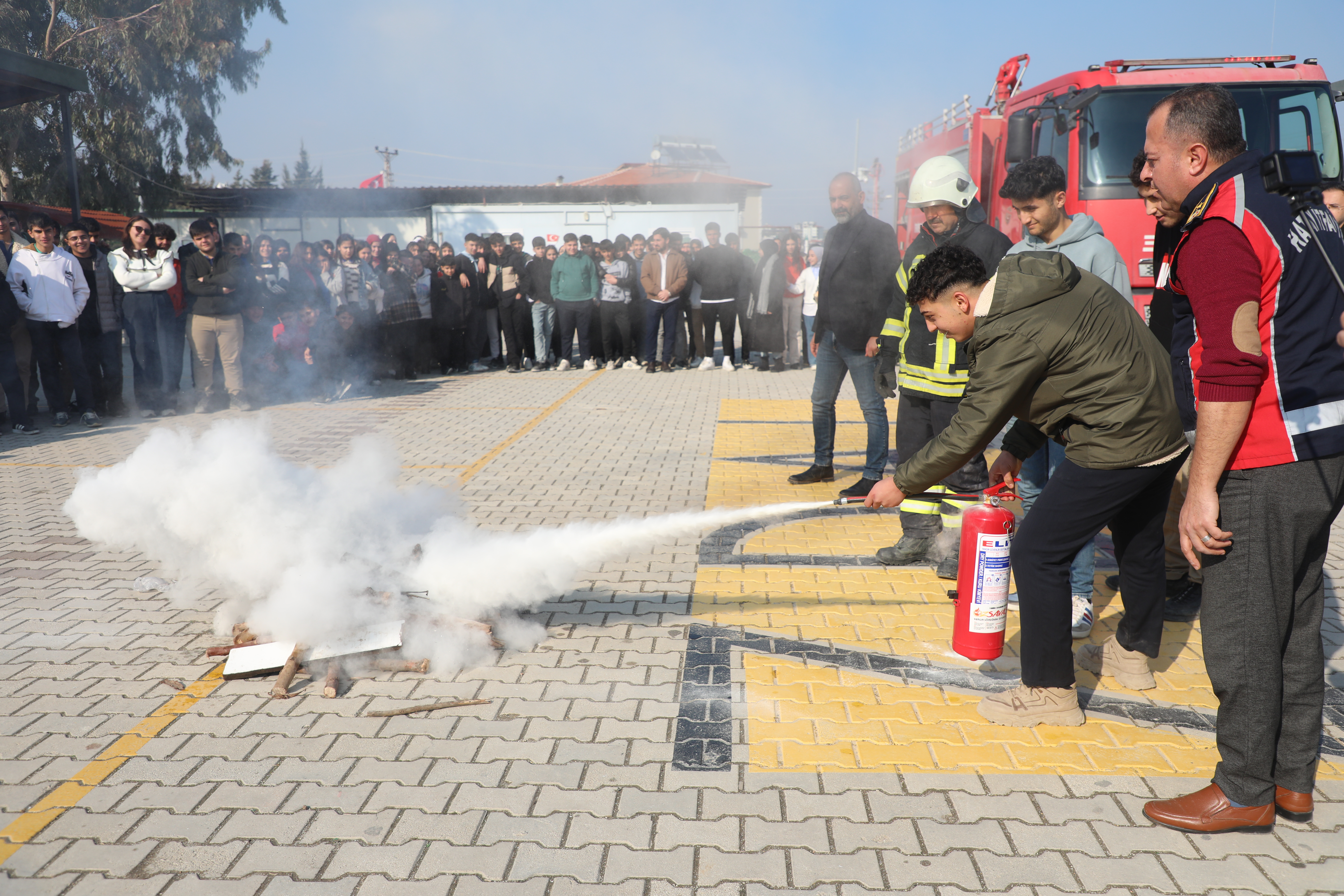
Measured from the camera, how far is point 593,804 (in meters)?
2.97

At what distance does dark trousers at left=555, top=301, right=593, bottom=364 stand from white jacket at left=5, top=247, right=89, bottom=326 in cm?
710

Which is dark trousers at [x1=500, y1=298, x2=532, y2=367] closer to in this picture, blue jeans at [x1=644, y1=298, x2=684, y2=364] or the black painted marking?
blue jeans at [x1=644, y1=298, x2=684, y2=364]

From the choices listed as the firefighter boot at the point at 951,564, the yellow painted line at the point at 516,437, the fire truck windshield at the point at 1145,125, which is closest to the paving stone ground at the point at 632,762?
the firefighter boot at the point at 951,564

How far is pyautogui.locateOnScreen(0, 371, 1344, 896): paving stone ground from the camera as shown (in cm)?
264

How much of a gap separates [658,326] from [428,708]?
12.4 metres

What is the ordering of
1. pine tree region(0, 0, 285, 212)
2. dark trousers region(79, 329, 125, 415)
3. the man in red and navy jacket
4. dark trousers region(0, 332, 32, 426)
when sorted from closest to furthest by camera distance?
the man in red and navy jacket → dark trousers region(0, 332, 32, 426) → dark trousers region(79, 329, 125, 415) → pine tree region(0, 0, 285, 212)

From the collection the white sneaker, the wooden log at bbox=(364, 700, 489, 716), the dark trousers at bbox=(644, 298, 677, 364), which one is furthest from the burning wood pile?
the dark trousers at bbox=(644, 298, 677, 364)

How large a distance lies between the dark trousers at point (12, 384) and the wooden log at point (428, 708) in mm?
8376

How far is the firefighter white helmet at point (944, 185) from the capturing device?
4977 millimetres

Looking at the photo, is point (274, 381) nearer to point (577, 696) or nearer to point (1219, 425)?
point (577, 696)

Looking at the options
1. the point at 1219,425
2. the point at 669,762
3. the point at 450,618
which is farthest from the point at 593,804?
the point at 1219,425

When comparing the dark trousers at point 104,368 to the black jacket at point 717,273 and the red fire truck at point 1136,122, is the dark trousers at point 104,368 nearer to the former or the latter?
the black jacket at point 717,273

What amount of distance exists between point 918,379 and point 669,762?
8.95 ft

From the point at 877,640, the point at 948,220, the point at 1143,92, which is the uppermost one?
the point at 1143,92
